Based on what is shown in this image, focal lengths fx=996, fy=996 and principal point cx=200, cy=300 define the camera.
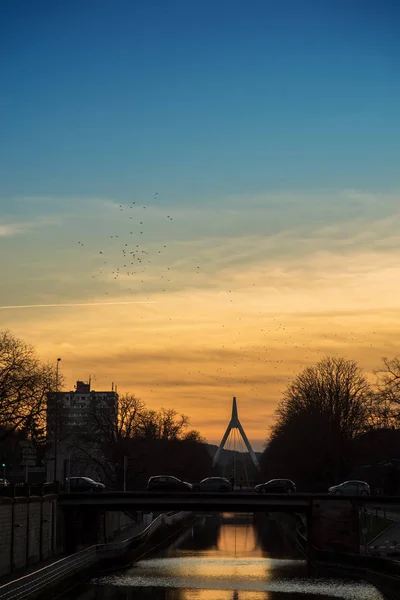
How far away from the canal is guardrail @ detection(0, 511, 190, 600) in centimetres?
163

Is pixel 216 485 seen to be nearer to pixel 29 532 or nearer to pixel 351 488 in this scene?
pixel 351 488

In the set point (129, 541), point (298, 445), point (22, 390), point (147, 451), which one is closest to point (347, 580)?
point (129, 541)

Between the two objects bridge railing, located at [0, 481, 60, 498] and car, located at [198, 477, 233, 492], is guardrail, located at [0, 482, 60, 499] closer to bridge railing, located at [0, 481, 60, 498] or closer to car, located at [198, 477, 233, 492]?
bridge railing, located at [0, 481, 60, 498]

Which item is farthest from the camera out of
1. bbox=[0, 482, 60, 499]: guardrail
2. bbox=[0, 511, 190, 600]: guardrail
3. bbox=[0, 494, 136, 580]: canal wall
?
bbox=[0, 482, 60, 499]: guardrail

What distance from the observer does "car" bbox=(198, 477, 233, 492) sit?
10094 cm

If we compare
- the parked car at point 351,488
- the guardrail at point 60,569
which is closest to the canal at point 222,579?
the guardrail at point 60,569

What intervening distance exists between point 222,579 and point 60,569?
13.2 m

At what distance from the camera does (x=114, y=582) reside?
72250 mm

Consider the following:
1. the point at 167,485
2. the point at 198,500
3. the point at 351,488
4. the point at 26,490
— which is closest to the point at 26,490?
the point at 26,490

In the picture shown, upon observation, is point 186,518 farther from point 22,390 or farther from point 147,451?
point 22,390

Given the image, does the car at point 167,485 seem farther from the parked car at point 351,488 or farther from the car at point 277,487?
the parked car at point 351,488

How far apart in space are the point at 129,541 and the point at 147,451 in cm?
6360

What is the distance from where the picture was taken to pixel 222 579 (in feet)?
243

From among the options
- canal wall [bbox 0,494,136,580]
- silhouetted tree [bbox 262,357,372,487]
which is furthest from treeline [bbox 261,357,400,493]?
canal wall [bbox 0,494,136,580]
